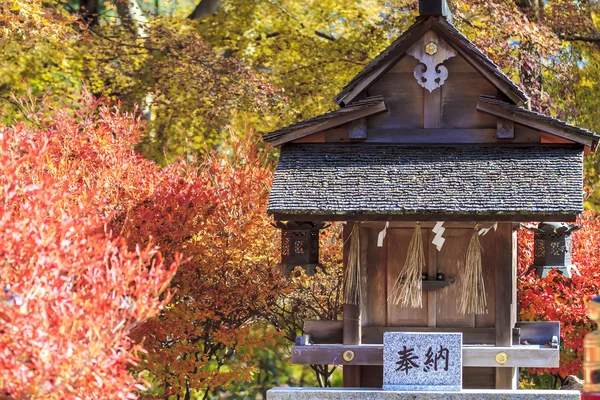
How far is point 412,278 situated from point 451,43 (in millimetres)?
3315

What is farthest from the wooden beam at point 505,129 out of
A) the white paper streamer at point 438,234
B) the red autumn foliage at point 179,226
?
the red autumn foliage at point 179,226

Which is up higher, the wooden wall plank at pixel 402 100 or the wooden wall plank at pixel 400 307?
the wooden wall plank at pixel 402 100

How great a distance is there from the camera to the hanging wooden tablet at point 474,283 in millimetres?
12414

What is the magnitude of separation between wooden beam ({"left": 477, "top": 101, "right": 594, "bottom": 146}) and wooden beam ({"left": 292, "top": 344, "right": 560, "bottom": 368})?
9.40 ft

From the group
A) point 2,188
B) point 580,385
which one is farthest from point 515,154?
point 2,188

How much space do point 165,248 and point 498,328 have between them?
547 centimetres

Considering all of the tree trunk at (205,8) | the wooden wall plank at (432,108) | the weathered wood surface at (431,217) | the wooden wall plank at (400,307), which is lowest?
the wooden wall plank at (400,307)

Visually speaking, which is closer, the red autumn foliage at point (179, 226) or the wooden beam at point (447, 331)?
the wooden beam at point (447, 331)

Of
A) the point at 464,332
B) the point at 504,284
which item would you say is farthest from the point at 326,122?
the point at 464,332

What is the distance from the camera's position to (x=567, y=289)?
16484 mm

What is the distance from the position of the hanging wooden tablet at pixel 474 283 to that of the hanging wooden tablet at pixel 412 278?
60 cm

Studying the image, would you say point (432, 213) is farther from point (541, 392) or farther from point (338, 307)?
point (338, 307)

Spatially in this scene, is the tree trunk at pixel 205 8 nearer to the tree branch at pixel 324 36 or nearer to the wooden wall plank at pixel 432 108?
the tree branch at pixel 324 36

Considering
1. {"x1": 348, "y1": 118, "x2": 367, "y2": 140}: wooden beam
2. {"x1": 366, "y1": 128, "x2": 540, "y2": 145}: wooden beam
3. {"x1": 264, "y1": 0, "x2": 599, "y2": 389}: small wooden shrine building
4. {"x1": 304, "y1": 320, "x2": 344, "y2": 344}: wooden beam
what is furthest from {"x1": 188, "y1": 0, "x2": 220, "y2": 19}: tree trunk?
{"x1": 304, "y1": 320, "x2": 344, "y2": 344}: wooden beam
